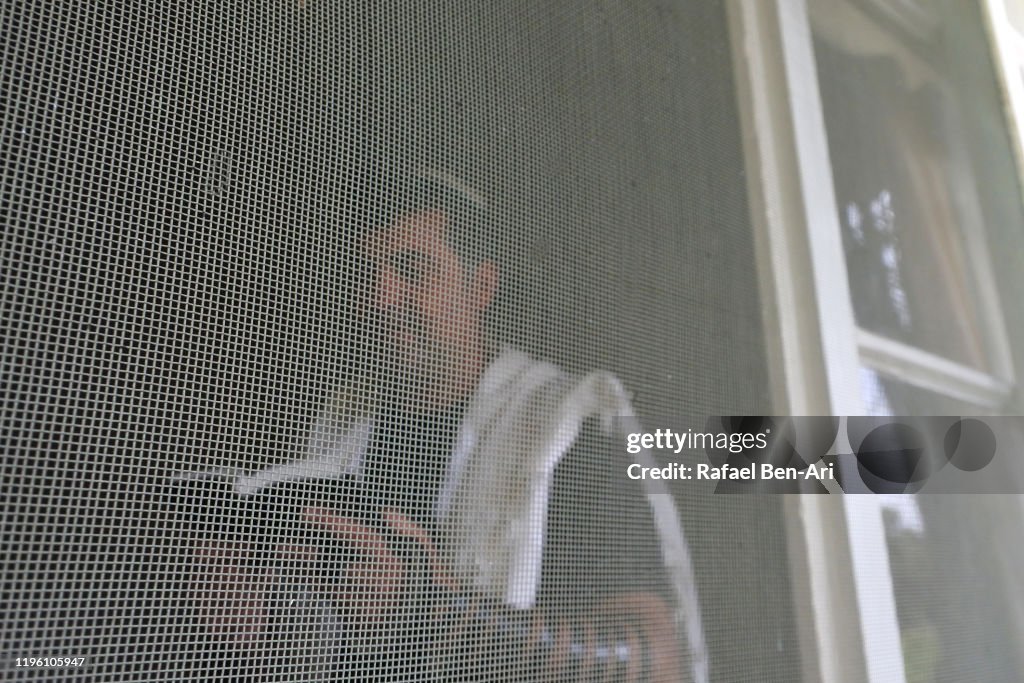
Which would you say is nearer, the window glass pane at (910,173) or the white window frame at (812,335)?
the white window frame at (812,335)

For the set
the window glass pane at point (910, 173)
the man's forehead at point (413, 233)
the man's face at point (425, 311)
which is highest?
the window glass pane at point (910, 173)

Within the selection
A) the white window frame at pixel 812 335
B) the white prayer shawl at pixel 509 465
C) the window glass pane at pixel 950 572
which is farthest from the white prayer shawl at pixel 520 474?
the window glass pane at pixel 950 572

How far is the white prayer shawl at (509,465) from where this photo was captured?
0.34 m

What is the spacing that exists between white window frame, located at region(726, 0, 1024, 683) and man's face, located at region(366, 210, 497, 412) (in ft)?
1.01

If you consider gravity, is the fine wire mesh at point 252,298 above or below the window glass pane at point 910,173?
below

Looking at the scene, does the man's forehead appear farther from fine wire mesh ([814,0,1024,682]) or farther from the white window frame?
fine wire mesh ([814,0,1024,682])

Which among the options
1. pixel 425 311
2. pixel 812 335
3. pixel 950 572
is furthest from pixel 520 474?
pixel 950 572

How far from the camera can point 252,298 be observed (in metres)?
0.32

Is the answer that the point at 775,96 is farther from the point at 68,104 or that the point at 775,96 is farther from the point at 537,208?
the point at 68,104

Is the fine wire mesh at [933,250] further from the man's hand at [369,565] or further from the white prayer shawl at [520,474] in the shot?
the man's hand at [369,565]

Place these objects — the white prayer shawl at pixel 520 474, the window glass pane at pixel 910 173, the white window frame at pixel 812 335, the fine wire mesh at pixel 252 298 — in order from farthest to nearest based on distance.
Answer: the window glass pane at pixel 910 173, the white window frame at pixel 812 335, the white prayer shawl at pixel 520 474, the fine wire mesh at pixel 252 298

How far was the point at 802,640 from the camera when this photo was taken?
532mm

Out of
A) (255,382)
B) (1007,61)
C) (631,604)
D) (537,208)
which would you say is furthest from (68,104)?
(1007,61)

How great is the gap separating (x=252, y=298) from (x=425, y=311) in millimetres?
94
